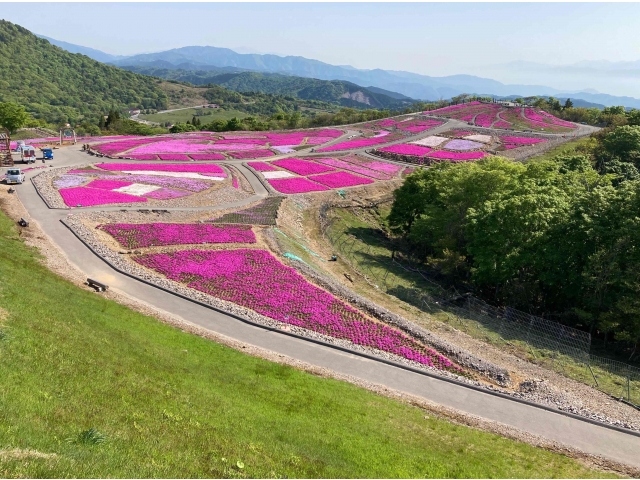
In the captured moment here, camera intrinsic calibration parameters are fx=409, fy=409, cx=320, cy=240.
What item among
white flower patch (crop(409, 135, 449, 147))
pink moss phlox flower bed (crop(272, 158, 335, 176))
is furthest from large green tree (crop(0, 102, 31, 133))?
white flower patch (crop(409, 135, 449, 147))

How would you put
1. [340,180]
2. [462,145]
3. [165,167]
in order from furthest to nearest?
[462,145], [340,180], [165,167]

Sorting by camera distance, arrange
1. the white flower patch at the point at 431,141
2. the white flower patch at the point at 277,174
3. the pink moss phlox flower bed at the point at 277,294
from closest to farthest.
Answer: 1. the pink moss phlox flower bed at the point at 277,294
2. the white flower patch at the point at 277,174
3. the white flower patch at the point at 431,141

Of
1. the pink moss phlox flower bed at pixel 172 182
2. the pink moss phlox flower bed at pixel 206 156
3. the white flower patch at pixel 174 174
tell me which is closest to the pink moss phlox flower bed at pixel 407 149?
the pink moss phlox flower bed at pixel 206 156

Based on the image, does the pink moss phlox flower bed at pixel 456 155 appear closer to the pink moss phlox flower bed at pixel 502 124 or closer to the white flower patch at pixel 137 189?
the pink moss phlox flower bed at pixel 502 124

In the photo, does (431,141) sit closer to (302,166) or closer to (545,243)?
(302,166)

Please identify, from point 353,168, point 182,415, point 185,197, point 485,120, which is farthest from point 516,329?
point 485,120

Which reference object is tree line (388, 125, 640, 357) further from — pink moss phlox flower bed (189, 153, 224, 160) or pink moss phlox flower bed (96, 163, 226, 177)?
pink moss phlox flower bed (189, 153, 224, 160)
